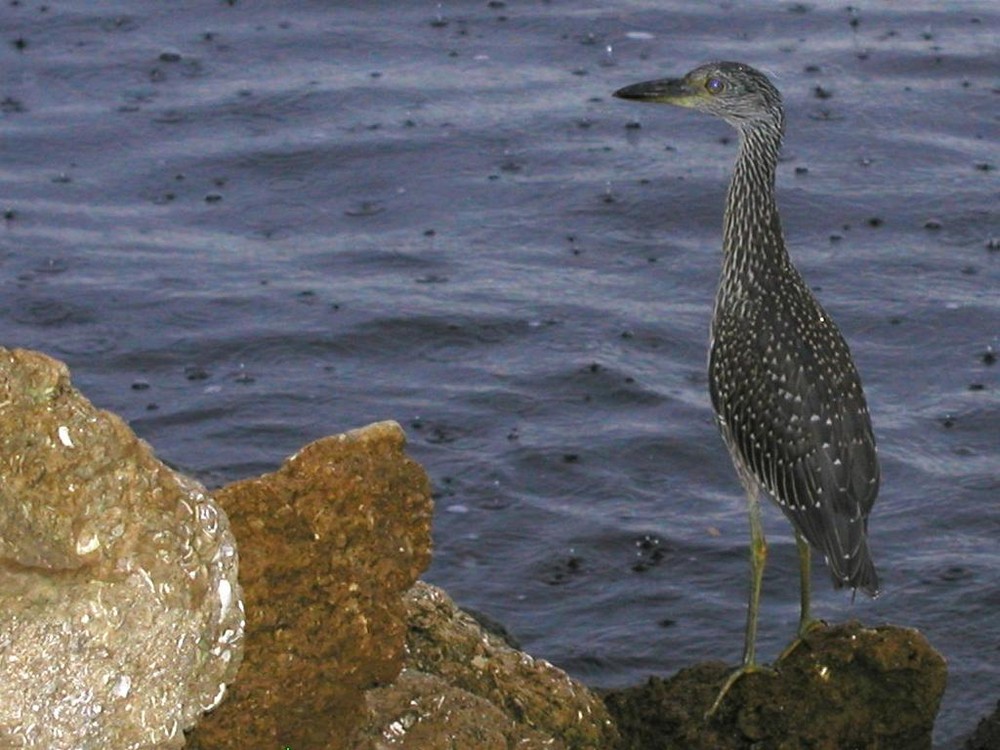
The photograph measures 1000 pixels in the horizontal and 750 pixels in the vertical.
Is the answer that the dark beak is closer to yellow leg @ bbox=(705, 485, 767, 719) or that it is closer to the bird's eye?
the bird's eye

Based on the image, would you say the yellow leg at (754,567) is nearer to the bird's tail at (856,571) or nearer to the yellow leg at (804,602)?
the yellow leg at (804,602)

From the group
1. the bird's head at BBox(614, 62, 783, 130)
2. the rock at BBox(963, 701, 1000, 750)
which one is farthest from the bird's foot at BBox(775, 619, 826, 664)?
the bird's head at BBox(614, 62, 783, 130)

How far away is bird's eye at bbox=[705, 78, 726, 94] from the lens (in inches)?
370

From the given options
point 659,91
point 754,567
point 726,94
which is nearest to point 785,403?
point 754,567

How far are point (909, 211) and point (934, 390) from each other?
2178 mm

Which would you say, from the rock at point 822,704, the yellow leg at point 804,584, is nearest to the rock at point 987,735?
the rock at point 822,704

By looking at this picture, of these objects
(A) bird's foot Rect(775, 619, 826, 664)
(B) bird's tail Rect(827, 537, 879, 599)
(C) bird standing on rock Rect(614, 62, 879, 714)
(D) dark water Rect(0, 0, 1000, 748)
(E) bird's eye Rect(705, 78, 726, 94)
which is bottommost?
(D) dark water Rect(0, 0, 1000, 748)

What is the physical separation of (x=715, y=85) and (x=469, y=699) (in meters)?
3.67

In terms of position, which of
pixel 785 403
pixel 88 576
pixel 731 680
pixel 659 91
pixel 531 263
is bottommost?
pixel 531 263

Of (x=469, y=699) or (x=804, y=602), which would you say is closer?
(x=469, y=699)

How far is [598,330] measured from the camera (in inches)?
480

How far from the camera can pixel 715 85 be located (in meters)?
9.42

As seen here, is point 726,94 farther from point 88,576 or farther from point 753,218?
point 88,576

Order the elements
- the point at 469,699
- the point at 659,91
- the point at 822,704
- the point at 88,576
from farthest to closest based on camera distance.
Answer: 1. the point at 659,91
2. the point at 822,704
3. the point at 469,699
4. the point at 88,576
